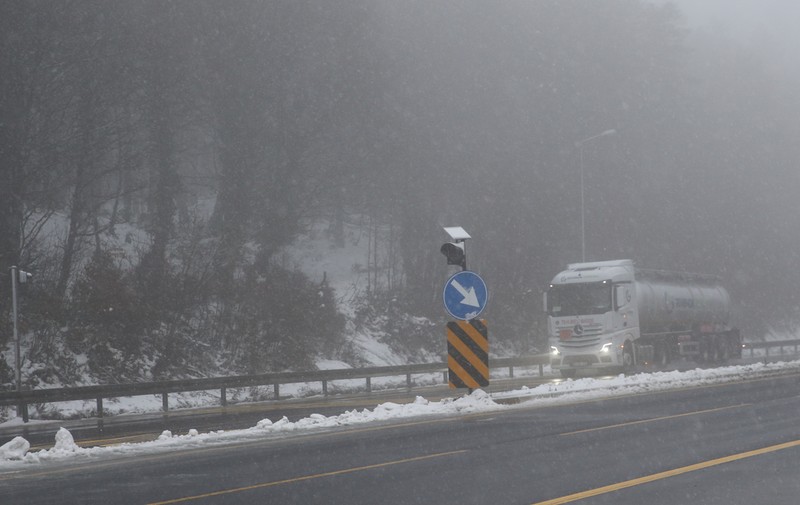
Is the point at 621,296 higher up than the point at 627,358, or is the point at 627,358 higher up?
the point at 621,296

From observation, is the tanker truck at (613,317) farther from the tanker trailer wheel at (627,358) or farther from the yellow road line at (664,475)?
the yellow road line at (664,475)

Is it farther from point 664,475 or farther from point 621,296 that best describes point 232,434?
point 621,296

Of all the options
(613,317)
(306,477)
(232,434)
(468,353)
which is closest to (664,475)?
(306,477)

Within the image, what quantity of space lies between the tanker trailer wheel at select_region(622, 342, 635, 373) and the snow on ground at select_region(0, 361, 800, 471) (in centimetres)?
377

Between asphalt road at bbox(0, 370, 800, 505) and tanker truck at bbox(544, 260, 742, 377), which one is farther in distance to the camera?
tanker truck at bbox(544, 260, 742, 377)

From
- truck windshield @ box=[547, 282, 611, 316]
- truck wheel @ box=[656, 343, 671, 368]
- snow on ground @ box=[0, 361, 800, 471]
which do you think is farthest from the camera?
truck wheel @ box=[656, 343, 671, 368]

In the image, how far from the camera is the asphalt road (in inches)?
376

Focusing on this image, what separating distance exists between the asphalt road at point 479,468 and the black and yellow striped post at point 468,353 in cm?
315

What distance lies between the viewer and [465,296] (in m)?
20.0

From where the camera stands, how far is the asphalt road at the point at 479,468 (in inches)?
376

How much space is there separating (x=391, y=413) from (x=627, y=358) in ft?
53.8

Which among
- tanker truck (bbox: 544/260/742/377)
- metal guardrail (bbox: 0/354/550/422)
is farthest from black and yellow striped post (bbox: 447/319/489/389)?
tanker truck (bbox: 544/260/742/377)

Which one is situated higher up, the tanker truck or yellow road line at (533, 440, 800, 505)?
the tanker truck

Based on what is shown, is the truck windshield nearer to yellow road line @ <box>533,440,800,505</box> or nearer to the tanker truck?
the tanker truck
